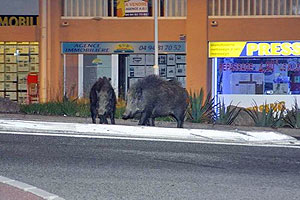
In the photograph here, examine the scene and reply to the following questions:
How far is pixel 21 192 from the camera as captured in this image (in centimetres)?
747

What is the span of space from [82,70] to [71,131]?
11.1 meters

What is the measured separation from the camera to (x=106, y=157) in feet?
30.9

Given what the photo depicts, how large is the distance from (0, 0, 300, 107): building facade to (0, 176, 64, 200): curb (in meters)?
12.9

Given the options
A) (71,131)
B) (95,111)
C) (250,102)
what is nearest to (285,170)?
(71,131)

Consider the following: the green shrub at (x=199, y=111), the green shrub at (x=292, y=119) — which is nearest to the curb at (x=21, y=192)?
the green shrub at (x=199, y=111)

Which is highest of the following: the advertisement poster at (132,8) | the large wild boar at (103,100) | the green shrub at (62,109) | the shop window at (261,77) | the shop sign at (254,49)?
the advertisement poster at (132,8)

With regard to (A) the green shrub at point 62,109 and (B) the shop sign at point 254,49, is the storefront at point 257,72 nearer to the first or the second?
(B) the shop sign at point 254,49

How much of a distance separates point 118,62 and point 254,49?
14.6 ft

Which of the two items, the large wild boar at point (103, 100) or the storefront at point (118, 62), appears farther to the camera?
the storefront at point (118, 62)

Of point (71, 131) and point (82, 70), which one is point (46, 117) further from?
point (82, 70)

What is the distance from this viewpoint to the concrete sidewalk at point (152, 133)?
11180mm

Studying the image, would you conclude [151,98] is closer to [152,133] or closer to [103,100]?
[152,133]

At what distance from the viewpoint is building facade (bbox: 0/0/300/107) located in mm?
21125

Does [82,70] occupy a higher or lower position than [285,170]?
higher
